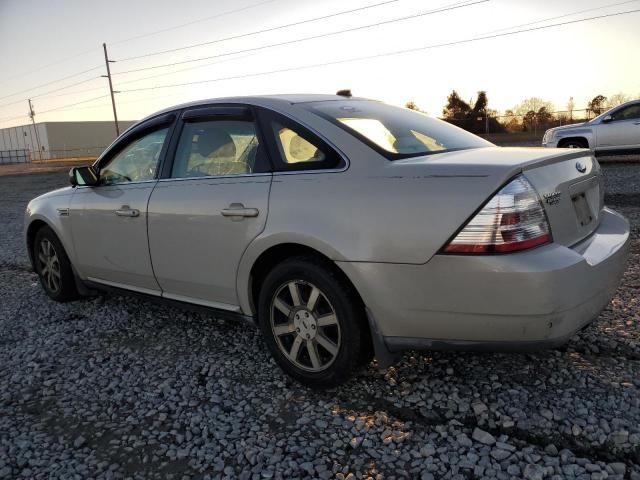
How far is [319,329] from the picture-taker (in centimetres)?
290

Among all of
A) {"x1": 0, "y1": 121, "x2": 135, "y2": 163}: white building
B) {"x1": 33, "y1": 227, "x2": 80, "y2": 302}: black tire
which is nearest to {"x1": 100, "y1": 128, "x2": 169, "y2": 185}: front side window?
{"x1": 33, "y1": 227, "x2": 80, "y2": 302}: black tire

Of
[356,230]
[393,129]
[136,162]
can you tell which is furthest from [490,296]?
[136,162]

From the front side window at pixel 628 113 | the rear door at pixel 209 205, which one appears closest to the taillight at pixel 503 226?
the rear door at pixel 209 205

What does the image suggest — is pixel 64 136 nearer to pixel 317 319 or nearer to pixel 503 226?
pixel 317 319

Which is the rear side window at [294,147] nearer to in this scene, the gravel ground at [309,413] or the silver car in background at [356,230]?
the silver car in background at [356,230]

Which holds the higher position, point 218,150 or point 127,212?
point 218,150

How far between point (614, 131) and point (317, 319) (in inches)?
493

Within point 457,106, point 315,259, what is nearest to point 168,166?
point 315,259

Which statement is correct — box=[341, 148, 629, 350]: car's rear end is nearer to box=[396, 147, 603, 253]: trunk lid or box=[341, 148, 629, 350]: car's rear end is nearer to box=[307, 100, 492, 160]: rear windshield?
box=[396, 147, 603, 253]: trunk lid

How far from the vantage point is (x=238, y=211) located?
312cm

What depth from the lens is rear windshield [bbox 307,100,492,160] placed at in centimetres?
293

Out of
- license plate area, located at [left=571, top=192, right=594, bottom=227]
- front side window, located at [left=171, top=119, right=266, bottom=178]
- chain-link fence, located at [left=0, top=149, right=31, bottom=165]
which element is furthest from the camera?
chain-link fence, located at [left=0, top=149, right=31, bottom=165]

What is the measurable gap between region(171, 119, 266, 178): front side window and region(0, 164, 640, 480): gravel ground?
1.23 metres

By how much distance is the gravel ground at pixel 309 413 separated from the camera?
2348 mm
